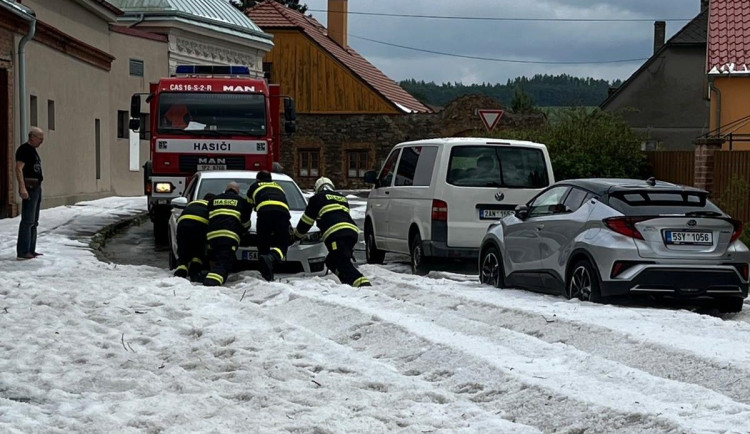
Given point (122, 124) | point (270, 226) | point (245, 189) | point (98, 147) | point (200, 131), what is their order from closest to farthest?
point (270, 226), point (245, 189), point (200, 131), point (98, 147), point (122, 124)

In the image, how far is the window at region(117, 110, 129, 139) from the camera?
3966cm

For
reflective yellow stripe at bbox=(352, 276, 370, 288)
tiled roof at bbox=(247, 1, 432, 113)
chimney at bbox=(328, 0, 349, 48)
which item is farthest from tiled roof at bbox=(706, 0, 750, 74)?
chimney at bbox=(328, 0, 349, 48)

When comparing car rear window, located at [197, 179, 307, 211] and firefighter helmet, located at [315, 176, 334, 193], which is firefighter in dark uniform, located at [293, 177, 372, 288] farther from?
car rear window, located at [197, 179, 307, 211]

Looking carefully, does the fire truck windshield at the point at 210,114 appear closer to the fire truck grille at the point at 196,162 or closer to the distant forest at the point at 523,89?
the fire truck grille at the point at 196,162

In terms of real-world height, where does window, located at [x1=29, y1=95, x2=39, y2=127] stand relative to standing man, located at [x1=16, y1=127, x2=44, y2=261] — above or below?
above

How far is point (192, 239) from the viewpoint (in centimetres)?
1476

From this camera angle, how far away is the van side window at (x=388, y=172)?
58.7ft

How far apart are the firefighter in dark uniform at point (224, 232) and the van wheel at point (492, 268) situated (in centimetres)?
295

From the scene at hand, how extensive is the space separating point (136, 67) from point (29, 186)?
24.8 meters

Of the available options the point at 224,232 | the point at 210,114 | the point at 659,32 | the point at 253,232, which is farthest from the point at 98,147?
the point at 659,32

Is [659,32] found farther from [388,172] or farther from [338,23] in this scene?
[388,172]

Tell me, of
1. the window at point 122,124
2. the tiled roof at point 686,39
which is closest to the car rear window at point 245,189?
the window at point 122,124

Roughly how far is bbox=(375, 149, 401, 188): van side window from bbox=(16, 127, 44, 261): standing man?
494 centimetres

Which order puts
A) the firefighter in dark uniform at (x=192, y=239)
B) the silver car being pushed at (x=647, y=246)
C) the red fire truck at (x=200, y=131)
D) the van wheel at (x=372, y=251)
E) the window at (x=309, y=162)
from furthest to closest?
the window at (x=309, y=162), the red fire truck at (x=200, y=131), the van wheel at (x=372, y=251), the firefighter in dark uniform at (x=192, y=239), the silver car being pushed at (x=647, y=246)
